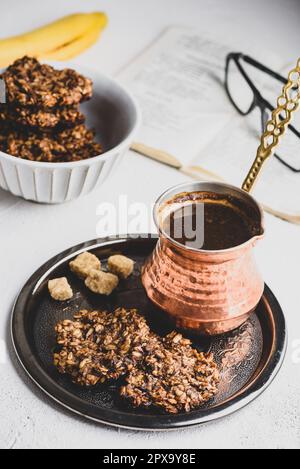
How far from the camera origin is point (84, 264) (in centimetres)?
107

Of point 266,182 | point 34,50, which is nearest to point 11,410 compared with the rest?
point 266,182

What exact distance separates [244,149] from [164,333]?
0.65 m

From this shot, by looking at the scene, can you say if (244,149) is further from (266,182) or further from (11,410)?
(11,410)

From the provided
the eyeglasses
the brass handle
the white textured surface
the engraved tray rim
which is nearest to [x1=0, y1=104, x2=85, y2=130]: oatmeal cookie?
the white textured surface

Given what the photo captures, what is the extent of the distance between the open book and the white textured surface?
2.0 inches

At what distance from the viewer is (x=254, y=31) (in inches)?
75.4

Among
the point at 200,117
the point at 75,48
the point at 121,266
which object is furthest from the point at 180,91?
the point at 121,266

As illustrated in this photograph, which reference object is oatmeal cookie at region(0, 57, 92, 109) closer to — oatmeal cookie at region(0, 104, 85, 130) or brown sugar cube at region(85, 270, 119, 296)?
oatmeal cookie at region(0, 104, 85, 130)

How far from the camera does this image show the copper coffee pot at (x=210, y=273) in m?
0.89

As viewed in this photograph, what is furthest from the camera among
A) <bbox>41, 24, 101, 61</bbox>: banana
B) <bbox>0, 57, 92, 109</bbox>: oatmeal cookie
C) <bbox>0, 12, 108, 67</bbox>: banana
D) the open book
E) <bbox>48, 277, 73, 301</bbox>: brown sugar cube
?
<bbox>41, 24, 101, 61</bbox>: banana

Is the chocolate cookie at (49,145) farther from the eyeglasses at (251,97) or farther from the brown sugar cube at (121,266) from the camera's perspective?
the eyeglasses at (251,97)

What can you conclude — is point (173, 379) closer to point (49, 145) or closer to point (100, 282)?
point (100, 282)

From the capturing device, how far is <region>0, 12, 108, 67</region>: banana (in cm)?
154
